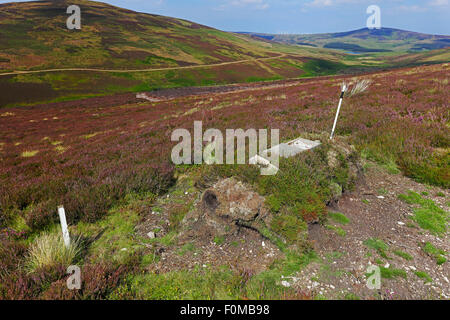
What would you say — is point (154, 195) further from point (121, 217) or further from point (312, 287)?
point (312, 287)

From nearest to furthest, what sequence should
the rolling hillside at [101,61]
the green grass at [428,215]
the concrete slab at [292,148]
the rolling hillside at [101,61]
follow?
the green grass at [428,215], the concrete slab at [292,148], the rolling hillside at [101,61], the rolling hillside at [101,61]

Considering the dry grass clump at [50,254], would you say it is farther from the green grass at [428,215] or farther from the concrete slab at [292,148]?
the green grass at [428,215]

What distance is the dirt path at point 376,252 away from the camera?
3568mm

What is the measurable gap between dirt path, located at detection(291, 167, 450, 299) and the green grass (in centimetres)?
15

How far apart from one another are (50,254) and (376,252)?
20.3 ft

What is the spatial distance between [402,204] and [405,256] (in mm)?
2225

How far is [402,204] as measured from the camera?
5.82m
